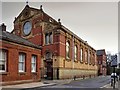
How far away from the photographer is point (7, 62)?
2180cm

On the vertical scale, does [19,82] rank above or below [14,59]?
below

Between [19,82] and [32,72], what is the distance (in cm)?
323

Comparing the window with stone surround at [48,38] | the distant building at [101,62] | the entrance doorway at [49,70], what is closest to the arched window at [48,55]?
the entrance doorway at [49,70]

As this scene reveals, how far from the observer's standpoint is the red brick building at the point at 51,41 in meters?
37.8

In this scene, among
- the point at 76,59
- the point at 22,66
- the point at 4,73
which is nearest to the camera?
the point at 4,73

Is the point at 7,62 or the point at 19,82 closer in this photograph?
the point at 7,62

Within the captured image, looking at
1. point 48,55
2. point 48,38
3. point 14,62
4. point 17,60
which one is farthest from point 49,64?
point 14,62

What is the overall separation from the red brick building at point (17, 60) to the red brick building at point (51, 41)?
10665 mm

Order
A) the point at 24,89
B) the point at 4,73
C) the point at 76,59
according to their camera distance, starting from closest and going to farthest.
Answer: the point at 24,89
the point at 4,73
the point at 76,59

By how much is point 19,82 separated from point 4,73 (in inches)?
105

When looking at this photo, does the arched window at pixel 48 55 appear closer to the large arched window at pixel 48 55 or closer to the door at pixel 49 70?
the large arched window at pixel 48 55

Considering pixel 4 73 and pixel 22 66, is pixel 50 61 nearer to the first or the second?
pixel 22 66

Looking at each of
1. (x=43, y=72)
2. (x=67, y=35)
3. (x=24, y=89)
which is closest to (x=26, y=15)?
(x=67, y=35)

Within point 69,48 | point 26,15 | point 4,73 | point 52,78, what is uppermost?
point 26,15
